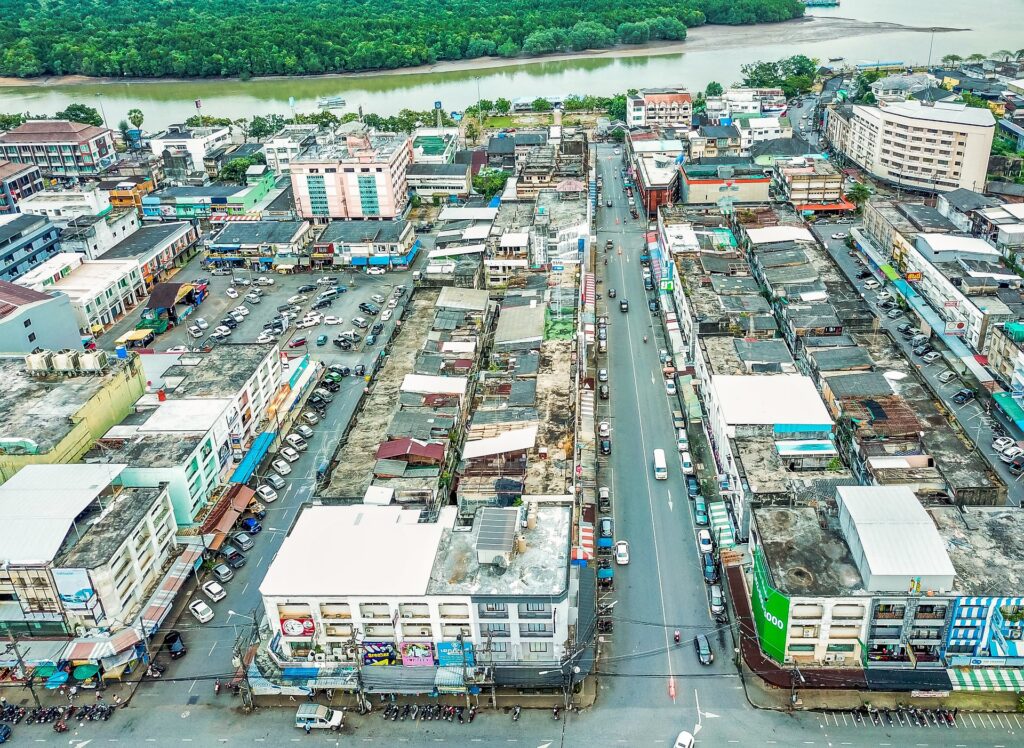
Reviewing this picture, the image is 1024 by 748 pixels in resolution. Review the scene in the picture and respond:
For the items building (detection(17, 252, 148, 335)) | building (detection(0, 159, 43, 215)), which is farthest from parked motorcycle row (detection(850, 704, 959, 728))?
building (detection(0, 159, 43, 215))

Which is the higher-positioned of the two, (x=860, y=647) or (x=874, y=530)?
(x=874, y=530)

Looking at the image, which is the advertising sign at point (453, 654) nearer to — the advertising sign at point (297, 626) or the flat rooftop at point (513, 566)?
the flat rooftop at point (513, 566)

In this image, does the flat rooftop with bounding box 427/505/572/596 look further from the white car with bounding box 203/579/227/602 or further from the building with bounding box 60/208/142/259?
the building with bounding box 60/208/142/259

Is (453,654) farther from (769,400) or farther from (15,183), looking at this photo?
(15,183)

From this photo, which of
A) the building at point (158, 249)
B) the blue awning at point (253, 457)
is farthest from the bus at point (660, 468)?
the building at point (158, 249)

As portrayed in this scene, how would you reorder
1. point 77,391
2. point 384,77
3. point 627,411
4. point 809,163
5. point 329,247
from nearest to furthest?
point 77,391, point 627,411, point 329,247, point 809,163, point 384,77

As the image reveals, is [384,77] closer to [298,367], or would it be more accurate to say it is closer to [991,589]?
[298,367]

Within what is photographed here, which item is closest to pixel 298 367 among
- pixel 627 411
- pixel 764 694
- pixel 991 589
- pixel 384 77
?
pixel 627 411
